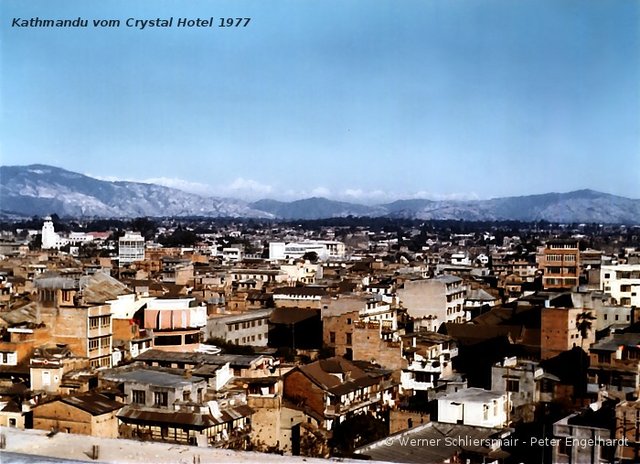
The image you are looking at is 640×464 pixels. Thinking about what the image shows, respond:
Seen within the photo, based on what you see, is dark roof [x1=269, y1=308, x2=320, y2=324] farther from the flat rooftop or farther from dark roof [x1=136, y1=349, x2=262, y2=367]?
the flat rooftop

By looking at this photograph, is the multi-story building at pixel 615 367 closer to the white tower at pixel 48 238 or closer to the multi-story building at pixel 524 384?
the multi-story building at pixel 524 384

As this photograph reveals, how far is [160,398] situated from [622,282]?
11.8 m

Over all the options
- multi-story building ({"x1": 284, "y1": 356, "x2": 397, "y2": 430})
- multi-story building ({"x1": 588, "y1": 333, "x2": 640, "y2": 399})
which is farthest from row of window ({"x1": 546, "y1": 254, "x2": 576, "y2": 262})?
multi-story building ({"x1": 284, "y1": 356, "x2": 397, "y2": 430})

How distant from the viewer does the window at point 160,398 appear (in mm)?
8575

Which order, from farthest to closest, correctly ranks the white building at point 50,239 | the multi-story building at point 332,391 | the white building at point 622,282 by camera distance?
1. the white building at point 50,239
2. the white building at point 622,282
3. the multi-story building at point 332,391

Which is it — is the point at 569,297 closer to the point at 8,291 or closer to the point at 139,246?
the point at 8,291

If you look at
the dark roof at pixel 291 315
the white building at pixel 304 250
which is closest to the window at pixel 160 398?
the dark roof at pixel 291 315

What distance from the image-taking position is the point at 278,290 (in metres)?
19.9

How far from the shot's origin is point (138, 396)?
876 centimetres

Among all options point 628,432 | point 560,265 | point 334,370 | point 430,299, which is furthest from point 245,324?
point 628,432

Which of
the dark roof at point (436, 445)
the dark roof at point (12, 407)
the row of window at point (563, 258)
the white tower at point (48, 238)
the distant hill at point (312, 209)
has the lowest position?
the dark roof at point (436, 445)

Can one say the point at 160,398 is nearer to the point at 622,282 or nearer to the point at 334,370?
the point at 334,370

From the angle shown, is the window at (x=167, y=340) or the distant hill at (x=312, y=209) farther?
the distant hill at (x=312, y=209)

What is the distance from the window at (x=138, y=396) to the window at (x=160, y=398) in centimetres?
14
